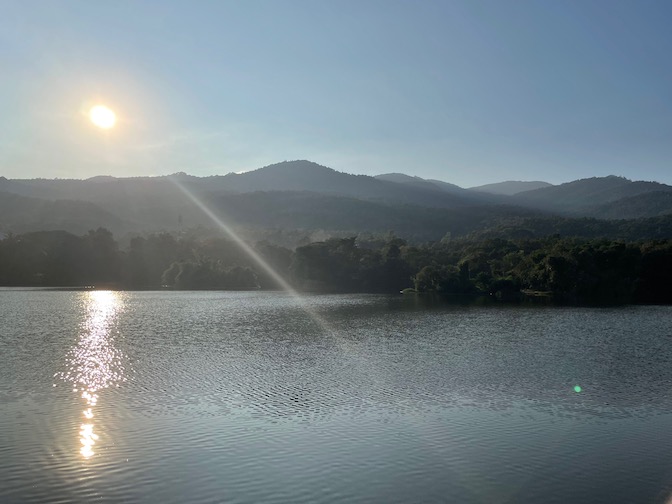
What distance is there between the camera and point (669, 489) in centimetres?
1653

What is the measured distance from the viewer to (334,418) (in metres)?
23.4

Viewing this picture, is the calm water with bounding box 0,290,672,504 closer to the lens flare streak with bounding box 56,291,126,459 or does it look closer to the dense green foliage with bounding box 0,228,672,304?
the lens flare streak with bounding box 56,291,126,459

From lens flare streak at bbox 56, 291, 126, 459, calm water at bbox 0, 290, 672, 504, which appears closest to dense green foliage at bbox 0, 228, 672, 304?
calm water at bbox 0, 290, 672, 504

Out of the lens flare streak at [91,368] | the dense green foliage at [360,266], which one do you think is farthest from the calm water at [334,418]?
the dense green foliage at [360,266]

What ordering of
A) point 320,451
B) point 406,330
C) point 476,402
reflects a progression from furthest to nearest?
1. point 406,330
2. point 476,402
3. point 320,451

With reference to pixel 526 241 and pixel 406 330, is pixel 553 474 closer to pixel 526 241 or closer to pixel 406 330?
pixel 406 330

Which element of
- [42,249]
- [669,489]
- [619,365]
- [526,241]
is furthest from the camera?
[42,249]

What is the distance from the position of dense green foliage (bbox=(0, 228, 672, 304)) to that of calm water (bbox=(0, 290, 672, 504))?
65.3m

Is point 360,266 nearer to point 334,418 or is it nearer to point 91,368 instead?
point 91,368

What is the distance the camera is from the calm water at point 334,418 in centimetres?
1655

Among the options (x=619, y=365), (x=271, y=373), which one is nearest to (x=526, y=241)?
(x=619, y=365)

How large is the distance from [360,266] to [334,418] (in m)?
126

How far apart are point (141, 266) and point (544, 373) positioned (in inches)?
5680

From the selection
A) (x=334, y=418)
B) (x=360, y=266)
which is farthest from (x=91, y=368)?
(x=360, y=266)
